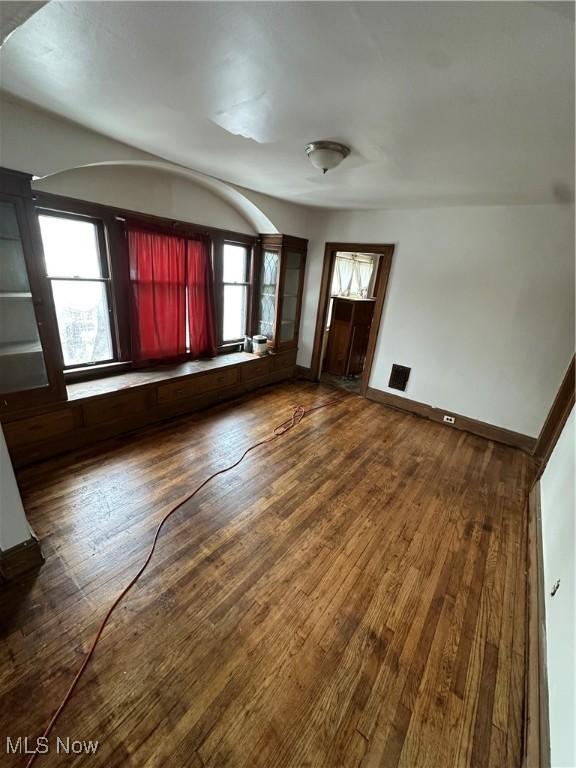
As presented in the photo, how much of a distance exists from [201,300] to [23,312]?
183cm

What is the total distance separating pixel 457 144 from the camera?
1823 mm

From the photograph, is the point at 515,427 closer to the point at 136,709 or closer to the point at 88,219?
the point at 136,709

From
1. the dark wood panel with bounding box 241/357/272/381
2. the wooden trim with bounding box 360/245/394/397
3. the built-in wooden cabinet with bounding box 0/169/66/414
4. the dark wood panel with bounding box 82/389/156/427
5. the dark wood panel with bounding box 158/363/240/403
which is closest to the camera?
the built-in wooden cabinet with bounding box 0/169/66/414

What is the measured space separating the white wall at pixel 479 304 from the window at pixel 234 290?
1.36 meters

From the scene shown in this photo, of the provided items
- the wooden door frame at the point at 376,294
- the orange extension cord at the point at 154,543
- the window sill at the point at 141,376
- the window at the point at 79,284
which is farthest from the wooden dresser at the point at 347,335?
the window at the point at 79,284

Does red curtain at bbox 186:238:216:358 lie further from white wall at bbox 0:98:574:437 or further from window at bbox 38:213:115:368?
window at bbox 38:213:115:368

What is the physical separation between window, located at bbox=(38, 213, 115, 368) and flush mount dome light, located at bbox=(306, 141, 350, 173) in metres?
2.09

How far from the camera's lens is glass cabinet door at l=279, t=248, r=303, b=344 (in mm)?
4441

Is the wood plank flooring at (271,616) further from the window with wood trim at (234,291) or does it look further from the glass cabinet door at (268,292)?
the glass cabinet door at (268,292)

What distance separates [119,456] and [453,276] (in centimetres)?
410

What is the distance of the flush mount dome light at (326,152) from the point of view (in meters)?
1.97

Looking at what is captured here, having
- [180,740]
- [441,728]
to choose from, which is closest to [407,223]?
[441,728]

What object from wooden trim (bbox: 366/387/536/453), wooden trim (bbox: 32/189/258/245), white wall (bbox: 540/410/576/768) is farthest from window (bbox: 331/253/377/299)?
white wall (bbox: 540/410/576/768)

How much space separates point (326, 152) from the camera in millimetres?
1978
